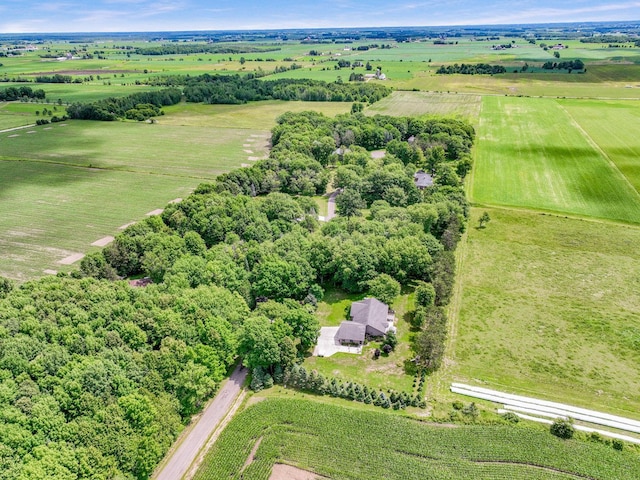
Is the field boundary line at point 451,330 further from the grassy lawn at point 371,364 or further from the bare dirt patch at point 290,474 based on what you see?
the bare dirt patch at point 290,474

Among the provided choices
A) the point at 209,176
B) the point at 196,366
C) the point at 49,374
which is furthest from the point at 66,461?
the point at 209,176

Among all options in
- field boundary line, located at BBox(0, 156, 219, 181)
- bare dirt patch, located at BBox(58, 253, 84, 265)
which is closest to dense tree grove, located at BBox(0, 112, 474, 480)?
bare dirt patch, located at BBox(58, 253, 84, 265)

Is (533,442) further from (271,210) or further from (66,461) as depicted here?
(271,210)

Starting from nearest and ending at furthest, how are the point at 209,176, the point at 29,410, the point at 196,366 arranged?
the point at 29,410 < the point at 196,366 < the point at 209,176

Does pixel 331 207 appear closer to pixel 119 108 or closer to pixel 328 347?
pixel 328 347

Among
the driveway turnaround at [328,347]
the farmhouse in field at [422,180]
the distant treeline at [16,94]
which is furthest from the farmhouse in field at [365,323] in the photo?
the distant treeline at [16,94]

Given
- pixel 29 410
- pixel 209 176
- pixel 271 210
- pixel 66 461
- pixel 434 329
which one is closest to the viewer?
pixel 66 461

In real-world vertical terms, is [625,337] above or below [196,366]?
below
